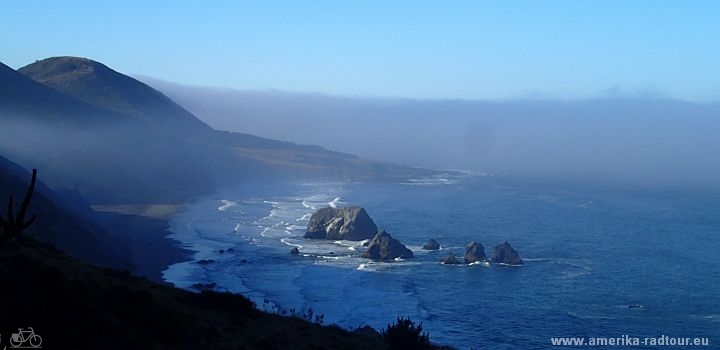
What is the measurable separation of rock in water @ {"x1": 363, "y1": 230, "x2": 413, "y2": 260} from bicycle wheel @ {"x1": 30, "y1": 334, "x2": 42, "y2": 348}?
5927 cm

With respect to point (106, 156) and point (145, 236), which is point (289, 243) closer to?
point (145, 236)

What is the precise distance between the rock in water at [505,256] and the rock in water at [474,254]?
111 cm

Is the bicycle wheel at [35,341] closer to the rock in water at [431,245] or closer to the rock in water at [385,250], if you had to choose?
the rock in water at [385,250]

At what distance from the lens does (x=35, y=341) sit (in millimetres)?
15438

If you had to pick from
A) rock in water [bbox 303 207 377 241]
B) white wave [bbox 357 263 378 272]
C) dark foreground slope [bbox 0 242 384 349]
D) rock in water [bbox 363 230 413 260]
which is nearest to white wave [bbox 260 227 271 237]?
rock in water [bbox 303 207 377 241]

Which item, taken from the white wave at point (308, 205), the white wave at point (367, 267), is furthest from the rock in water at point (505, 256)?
the white wave at point (308, 205)

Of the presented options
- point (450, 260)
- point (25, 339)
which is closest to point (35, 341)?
point (25, 339)

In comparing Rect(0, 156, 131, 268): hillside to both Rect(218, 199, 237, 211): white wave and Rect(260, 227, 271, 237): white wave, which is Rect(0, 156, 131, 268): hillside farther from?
Rect(218, 199, 237, 211): white wave

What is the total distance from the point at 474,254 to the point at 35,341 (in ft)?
194

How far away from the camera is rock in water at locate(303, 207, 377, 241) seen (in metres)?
86.8

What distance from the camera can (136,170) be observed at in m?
148

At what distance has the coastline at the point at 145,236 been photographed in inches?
2643

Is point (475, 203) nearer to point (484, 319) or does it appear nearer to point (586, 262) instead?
point (586, 262)

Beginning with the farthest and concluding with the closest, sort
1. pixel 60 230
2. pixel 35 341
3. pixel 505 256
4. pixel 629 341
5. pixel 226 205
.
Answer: pixel 226 205 → pixel 505 256 → pixel 60 230 → pixel 629 341 → pixel 35 341
